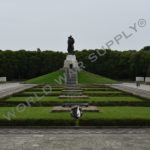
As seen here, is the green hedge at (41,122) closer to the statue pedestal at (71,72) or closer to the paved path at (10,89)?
the paved path at (10,89)

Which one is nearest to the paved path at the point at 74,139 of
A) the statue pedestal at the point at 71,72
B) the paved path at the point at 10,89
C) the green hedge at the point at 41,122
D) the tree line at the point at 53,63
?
the green hedge at the point at 41,122

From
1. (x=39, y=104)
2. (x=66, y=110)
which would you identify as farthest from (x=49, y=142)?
(x=39, y=104)

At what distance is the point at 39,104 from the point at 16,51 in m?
63.7

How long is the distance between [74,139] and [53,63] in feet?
232

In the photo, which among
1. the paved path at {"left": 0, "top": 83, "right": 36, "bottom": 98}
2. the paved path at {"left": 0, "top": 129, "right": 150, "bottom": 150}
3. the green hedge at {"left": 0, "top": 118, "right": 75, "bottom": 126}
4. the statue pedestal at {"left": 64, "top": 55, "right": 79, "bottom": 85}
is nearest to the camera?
the paved path at {"left": 0, "top": 129, "right": 150, "bottom": 150}

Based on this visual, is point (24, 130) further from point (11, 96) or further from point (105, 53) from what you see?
point (105, 53)

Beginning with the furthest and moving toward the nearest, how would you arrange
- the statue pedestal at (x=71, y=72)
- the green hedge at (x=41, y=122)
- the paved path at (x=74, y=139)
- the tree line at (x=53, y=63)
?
1. the tree line at (x=53, y=63)
2. the statue pedestal at (x=71, y=72)
3. the green hedge at (x=41, y=122)
4. the paved path at (x=74, y=139)

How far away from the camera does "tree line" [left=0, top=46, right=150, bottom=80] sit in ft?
263

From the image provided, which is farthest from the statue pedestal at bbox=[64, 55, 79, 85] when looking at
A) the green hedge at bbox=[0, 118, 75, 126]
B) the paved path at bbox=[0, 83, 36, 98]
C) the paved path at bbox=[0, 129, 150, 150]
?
the paved path at bbox=[0, 129, 150, 150]

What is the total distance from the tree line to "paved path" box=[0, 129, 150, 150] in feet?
216

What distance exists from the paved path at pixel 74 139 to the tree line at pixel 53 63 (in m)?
65.7

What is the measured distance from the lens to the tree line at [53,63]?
263ft

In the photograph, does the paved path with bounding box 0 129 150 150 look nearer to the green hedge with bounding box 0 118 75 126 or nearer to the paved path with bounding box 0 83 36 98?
the green hedge with bounding box 0 118 75 126

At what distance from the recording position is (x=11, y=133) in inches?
529
